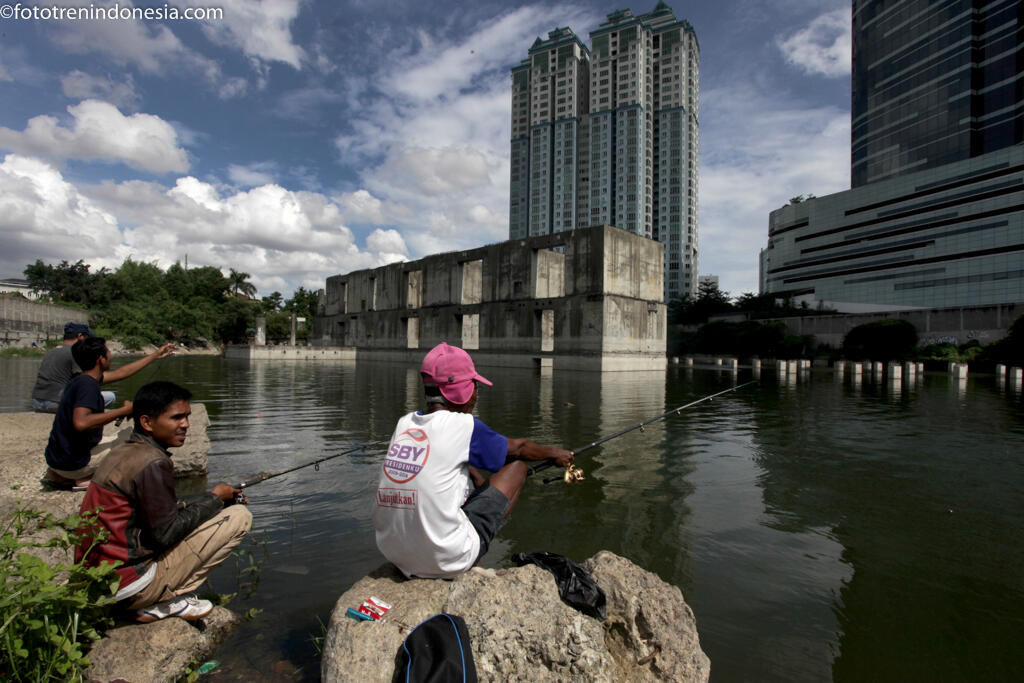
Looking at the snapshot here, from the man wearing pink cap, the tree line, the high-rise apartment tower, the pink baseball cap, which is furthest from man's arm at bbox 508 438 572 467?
the high-rise apartment tower

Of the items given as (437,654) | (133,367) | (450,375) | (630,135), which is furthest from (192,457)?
(630,135)

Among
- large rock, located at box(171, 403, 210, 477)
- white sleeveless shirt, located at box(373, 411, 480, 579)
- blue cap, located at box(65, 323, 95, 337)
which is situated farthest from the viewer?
large rock, located at box(171, 403, 210, 477)

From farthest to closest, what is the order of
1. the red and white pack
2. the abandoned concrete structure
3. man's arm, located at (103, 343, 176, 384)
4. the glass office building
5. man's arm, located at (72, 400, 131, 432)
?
the glass office building
the abandoned concrete structure
man's arm, located at (103, 343, 176, 384)
man's arm, located at (72, 400, 131, 432)
the red and white pack

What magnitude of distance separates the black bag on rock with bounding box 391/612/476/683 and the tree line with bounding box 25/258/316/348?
56.9m

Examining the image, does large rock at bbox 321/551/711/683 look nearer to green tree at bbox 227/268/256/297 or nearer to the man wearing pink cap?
the man wearing pink cap

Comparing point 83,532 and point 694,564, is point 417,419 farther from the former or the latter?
point 694,564

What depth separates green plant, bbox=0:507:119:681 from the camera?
1904 mm

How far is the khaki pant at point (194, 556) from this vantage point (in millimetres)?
2605

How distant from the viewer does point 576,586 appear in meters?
2.37

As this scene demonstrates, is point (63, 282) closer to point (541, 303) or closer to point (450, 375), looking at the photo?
point (541, 303)

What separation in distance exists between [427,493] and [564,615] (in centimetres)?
77

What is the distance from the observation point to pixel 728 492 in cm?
575

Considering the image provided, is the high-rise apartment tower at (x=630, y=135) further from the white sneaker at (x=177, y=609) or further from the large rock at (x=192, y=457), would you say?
the white sneaker at (x=177, y=609)

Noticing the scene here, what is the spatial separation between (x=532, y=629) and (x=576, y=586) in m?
0.30
